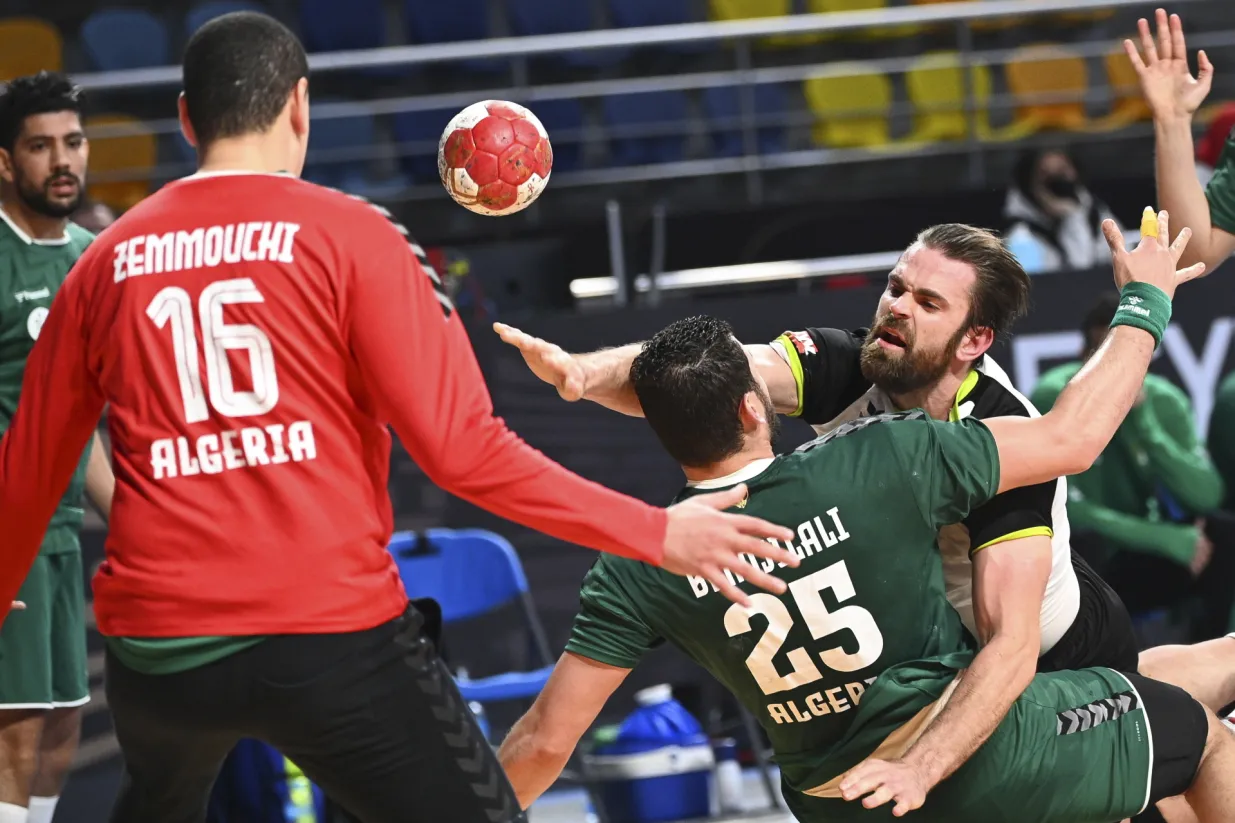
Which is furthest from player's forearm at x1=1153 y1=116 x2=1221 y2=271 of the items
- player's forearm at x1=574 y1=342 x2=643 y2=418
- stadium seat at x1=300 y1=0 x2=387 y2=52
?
stadium seat at x1=300 y1=0 x2=387 y2=52

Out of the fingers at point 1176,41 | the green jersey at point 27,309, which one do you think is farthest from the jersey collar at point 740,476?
the green jersey at point 27,309

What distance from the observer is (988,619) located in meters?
3.11

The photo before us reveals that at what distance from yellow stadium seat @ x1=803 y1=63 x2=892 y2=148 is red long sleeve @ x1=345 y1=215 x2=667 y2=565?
887 centimetres

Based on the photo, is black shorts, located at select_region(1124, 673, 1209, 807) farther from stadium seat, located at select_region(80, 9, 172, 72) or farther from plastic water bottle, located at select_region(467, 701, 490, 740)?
stadium seat, located at select_region(80, 9, 172, 72)

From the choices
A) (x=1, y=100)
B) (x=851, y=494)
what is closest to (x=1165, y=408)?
(x=851, y=494)

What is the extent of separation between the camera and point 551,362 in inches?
132

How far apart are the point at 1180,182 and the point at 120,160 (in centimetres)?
802

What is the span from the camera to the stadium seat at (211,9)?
10992 millimetres

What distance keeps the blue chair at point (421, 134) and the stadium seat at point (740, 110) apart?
197 cm

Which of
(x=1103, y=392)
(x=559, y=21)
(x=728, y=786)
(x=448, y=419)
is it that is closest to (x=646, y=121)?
(x=559, y=21)

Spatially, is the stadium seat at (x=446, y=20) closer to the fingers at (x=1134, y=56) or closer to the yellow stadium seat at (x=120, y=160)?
the yellow stadium seat at (x=120, y=160)

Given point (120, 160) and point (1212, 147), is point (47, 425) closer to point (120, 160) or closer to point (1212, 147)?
point (1212, 147)

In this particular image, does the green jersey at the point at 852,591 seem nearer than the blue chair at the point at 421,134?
Yes

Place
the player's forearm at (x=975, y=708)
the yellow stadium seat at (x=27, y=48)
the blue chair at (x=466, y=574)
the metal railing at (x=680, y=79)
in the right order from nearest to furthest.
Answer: the player's forearm at (x=975, y=708) → the blue chair at (x=466, y=574) → the metal railing at (x=680, y=79) → the yellow stadium seat at (x=27, y=48)
